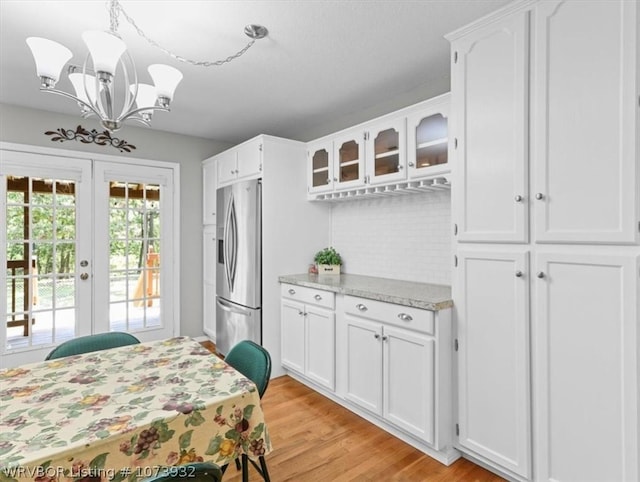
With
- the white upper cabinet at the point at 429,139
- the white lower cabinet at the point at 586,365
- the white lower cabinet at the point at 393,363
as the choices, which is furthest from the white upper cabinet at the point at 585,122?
the white lower cabinet at the point at 393,363

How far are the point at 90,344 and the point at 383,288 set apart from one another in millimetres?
1824

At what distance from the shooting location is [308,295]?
9.72ft

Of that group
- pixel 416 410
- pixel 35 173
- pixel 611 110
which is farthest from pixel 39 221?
pixel 611 110

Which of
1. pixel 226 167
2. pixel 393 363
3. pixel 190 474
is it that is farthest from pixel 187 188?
pixel 190 474

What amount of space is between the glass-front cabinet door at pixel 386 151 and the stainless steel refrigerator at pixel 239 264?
1.09 metres

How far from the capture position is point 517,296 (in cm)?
176

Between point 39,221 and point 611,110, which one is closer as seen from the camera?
point 611,110

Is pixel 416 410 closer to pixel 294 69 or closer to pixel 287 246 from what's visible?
pixel 287 246

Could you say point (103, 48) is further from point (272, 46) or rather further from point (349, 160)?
point (349, 160)

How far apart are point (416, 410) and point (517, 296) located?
89 cm

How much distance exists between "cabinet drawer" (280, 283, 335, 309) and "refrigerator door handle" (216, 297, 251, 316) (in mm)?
392

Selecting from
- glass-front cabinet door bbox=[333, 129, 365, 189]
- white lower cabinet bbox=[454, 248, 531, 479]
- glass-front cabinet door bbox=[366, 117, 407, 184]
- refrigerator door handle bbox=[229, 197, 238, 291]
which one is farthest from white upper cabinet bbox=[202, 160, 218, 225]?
white lower cabinet bbox=[454, 248, 531, 479]

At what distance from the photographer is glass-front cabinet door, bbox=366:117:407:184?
2561 millimetres

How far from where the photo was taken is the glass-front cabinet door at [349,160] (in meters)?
2.90
